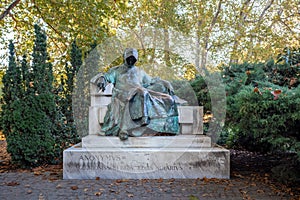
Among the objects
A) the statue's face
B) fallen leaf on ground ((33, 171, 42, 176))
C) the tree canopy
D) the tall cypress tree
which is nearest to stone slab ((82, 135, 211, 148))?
fallen leaf on ground ((33, 171, 42, 176))

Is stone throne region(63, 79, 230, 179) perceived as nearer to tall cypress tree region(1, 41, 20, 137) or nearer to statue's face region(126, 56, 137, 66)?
statue's face region(126, 56, 137, 66)

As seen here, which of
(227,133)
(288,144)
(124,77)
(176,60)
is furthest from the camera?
(227,133)

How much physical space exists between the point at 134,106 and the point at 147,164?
41.3 inches

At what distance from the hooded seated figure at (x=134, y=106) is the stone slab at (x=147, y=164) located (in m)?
0.46

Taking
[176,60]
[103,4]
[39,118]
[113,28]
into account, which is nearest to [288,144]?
[176,60]

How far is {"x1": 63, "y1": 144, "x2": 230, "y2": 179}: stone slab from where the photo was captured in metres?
4.85

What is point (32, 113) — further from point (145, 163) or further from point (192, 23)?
point (192, 23)

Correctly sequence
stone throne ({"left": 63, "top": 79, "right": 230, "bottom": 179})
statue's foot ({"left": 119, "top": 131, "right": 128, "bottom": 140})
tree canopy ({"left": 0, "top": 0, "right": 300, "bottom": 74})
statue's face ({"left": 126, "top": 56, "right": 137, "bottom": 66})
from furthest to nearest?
1. tree canopy ({"left": 0, "top": 0, "right": 300, "bottom": 74})
2. statue's face ({"left": 126, "top": 56, "right": 137, "bottom": 66})
3. statue's foot ({"left": 119, "top": 131, "right": 128, "bottom": 140})
4. stone throne ({"left": 63, "top": 79, "right": 230, "bottom": 179})

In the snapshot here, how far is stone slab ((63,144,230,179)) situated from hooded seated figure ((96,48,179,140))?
1.49 ft

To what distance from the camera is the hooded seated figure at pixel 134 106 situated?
531cm

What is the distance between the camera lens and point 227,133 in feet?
30.3

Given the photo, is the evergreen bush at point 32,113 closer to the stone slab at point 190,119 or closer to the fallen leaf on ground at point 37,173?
the fallen leaf on ground at point 37,173

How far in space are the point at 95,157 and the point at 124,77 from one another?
1.66 meters

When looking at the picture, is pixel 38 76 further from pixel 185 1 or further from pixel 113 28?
pixel 185 1
